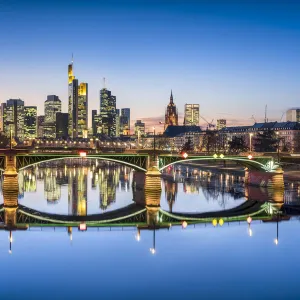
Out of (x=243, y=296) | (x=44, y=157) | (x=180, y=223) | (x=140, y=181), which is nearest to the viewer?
(x=243, y=296)

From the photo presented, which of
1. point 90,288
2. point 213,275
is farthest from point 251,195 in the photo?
point 90,288

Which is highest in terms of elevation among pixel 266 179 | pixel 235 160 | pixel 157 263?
pixel 235 160

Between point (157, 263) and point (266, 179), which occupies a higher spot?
point (266, 179)

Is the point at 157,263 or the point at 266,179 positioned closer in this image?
the point at 157,263

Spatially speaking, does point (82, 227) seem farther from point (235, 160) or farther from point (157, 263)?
point (235, 160)

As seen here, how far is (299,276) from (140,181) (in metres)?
54.2

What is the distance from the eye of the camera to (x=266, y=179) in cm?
9562

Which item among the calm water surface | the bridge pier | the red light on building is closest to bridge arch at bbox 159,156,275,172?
the bridge pier

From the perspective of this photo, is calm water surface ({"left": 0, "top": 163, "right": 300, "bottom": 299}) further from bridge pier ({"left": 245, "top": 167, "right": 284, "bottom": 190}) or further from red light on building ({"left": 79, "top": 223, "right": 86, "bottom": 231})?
bridge pier ({"left": 245, "top": 167, "right": 284, "bottom": 190})

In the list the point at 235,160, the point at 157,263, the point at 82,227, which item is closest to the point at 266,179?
the point at 235,160

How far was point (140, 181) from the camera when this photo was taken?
93125 millimetres

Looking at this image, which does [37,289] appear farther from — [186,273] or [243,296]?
[243,296]

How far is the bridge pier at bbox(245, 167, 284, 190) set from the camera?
3661 inches

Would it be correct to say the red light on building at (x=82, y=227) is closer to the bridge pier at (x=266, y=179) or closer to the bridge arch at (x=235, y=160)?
the bridge arch at (x=235, y=160)
